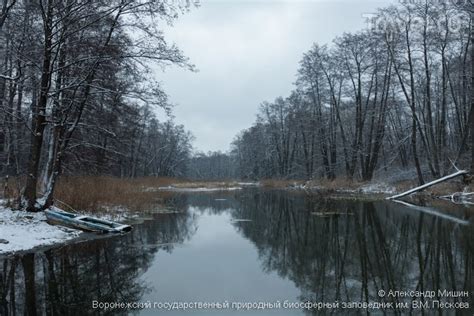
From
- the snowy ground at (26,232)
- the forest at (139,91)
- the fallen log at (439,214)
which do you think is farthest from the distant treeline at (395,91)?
the snowy ground at (26,232)

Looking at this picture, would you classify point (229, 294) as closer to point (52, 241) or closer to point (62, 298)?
point (62, 298)

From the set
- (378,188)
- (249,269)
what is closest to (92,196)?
(249,269)

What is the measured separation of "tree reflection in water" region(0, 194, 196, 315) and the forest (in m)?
3.69

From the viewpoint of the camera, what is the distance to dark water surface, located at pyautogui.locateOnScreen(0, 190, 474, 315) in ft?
20.0

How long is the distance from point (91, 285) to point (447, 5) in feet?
82.8

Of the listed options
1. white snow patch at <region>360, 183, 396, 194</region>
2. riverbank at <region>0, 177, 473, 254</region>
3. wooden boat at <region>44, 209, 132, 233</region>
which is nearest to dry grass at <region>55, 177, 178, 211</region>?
riverbank at <region>0, 177, 473, 254</region>

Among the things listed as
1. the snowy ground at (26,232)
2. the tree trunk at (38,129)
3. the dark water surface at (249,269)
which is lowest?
the dark water surface at (249,269)

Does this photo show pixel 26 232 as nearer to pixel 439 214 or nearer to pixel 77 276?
pixel 77 276

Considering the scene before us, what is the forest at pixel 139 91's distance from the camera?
11953mm

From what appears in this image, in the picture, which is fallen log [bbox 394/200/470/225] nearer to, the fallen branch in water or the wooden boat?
the fallen branch in water

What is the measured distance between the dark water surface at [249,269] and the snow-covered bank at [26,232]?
24.4 inches

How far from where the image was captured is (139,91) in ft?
40.0

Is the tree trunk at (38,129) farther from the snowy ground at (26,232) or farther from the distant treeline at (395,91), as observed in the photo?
the distant treeline at (395,91)

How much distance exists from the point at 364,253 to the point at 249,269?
2.96 metres
